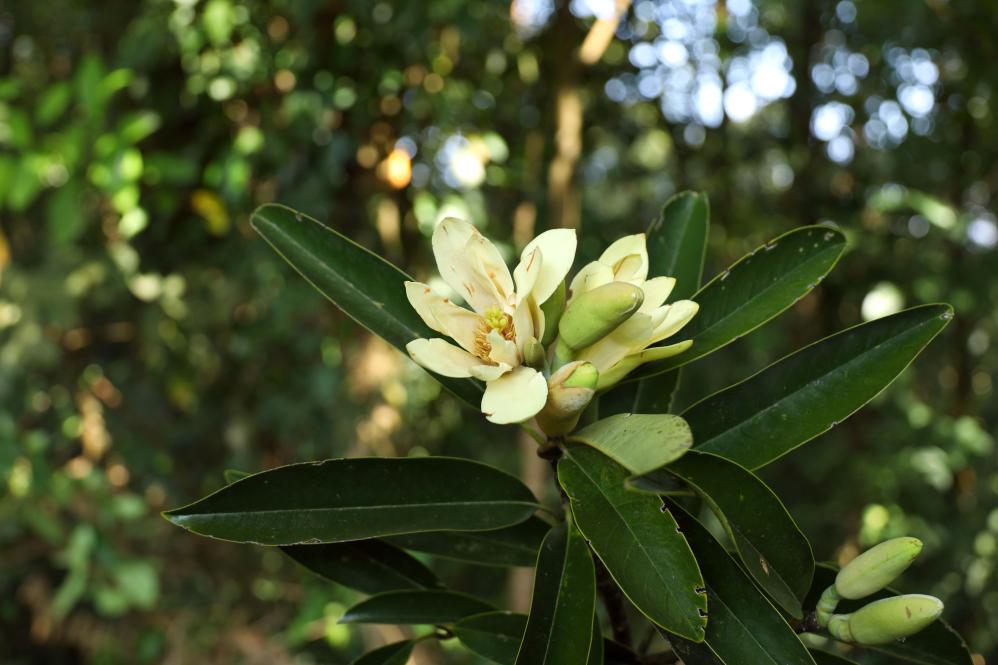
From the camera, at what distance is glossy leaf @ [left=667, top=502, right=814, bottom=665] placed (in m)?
0.47

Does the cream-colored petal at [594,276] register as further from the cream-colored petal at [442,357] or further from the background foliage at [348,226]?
the background foliage at [348,226]

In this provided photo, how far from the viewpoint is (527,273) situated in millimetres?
487

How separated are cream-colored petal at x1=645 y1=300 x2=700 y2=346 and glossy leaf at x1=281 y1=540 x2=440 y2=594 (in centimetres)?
25

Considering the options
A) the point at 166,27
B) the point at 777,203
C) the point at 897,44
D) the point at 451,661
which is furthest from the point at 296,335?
the point at 897,44

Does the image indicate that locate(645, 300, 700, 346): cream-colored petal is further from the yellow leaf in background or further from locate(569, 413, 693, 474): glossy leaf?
the yellow leaf in background

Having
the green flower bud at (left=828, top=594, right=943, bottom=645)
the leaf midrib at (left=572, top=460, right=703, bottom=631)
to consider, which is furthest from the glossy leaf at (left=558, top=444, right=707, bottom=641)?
the green flower bud at (left=828, top=594, right=943, bottom=645)

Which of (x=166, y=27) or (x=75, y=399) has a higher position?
(x=166, y=27)

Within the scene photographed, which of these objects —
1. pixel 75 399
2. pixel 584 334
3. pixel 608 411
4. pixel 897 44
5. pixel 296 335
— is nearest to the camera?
pixel 584 334

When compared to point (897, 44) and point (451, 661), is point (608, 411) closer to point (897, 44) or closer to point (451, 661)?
point (451, 661)

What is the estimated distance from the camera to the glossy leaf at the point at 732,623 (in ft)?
1.55

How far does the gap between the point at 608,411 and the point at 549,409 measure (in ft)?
0.48

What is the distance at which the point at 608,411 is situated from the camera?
24.9 inches

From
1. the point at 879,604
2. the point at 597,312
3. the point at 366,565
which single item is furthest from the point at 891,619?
the point at 366,565

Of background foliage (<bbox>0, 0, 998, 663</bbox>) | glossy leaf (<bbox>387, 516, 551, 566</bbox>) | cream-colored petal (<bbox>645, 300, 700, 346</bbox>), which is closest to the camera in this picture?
cream-colored petal (<bbox>645, 300, 700, 346</bbox>)
